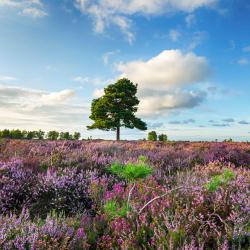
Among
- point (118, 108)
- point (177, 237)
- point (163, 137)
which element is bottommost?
point (177, 237)

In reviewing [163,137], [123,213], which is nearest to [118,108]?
[163,137]

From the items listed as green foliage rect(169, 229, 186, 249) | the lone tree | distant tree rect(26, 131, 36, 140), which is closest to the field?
green foliage rect(169, 229, 186, 249)

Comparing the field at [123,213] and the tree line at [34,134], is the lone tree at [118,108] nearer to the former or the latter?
the tree line at [34,134]

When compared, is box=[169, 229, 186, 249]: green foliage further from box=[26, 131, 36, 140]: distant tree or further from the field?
box=[26, 131, 36, 140]: distant tree

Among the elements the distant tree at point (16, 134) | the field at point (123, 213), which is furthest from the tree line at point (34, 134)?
the field at point (123, 213)

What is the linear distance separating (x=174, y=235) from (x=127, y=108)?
3335cm

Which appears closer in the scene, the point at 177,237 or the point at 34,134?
the point at 177,237

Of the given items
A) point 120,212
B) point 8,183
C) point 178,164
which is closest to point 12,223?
point 120,212

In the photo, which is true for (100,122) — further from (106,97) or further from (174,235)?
(174,235)

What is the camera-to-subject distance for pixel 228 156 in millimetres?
9859

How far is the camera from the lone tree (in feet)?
116

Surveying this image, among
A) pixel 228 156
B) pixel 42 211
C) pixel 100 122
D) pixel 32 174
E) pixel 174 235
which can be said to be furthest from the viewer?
pixel 100 122

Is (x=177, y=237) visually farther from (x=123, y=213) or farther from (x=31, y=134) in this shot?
(x=31, y=134)

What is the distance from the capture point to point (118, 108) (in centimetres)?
3603
